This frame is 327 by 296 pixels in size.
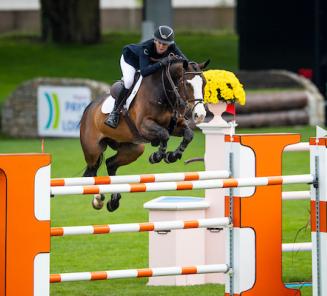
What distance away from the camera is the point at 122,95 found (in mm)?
10359

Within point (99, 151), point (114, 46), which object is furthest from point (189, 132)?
point (114, 46)

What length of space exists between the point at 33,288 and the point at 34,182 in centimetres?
58

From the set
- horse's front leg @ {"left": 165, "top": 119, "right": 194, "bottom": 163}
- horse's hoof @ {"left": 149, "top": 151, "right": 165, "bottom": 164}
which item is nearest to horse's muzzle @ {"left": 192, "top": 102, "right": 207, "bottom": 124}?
horse's front leg @ {"left": 165, "top": 119, "right": 194, "bottom": 163}

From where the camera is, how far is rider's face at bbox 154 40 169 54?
9.81m

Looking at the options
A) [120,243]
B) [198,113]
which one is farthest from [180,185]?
[120,243]

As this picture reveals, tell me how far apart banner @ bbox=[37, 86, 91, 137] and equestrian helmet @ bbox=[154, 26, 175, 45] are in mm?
12087

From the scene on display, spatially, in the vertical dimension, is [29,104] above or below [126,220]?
above

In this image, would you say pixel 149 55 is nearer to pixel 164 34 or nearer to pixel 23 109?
pixel 164 34

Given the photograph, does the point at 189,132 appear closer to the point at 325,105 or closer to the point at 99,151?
the point at 99,151

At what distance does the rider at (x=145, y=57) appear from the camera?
9.71m

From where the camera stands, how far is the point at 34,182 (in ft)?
21.8

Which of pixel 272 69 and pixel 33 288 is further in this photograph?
pixel 272 69

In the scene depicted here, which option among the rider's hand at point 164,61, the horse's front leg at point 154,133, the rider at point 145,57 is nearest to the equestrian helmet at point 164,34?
the rider at point 145,57

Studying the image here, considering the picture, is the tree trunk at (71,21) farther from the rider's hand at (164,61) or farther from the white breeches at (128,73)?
the rider's hand at (164,61)
